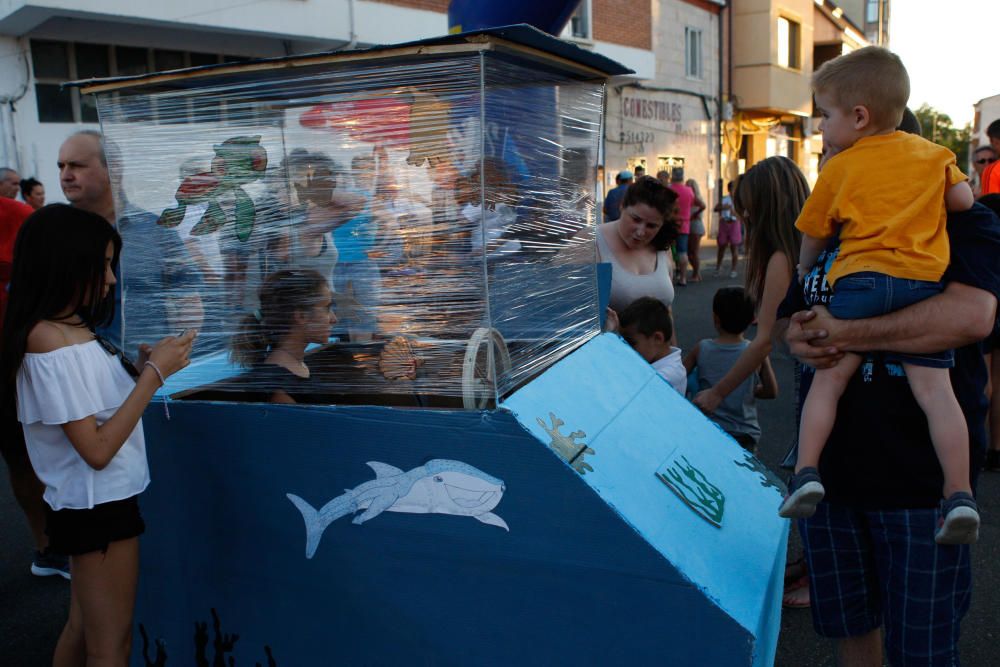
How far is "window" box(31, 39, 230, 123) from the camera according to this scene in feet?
31.0

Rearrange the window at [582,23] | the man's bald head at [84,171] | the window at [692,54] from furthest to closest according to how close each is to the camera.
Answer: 1. the window at [692,54]
2. the window at [582,23]
3. the man's bald head at [84,171]

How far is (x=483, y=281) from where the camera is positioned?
1.87 m

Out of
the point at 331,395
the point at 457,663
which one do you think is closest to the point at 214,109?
the point at 331,395

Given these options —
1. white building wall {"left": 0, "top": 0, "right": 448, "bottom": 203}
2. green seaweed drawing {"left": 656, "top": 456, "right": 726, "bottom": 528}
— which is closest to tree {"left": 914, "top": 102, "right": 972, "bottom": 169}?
white building wall {"left": 0, "top": 0, "right": 448, "bottom": 203}

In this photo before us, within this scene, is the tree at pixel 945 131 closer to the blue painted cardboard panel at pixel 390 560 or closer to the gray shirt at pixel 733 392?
the gray shirt at pixel 733 392

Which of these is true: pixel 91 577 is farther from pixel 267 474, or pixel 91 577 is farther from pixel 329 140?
pixel 329 140

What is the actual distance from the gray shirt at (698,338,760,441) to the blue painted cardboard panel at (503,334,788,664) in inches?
17.7

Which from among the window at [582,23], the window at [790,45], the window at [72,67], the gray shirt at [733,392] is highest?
the window at [790,45]

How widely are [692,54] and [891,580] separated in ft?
68.2

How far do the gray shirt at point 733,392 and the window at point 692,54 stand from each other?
60.3ft

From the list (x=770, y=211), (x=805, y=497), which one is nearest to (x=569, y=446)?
(x=805, y=497)

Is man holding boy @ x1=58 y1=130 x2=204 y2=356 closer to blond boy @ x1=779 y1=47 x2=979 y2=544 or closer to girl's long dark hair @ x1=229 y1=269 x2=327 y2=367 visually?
girl's long dark hair @ x1=229 y1=269 x2=327 y2=367

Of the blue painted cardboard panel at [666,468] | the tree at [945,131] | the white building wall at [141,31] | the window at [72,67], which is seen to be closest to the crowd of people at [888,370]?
the blue painted cardboard panel at [666,468]

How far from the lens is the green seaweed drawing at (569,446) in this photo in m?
1.75
